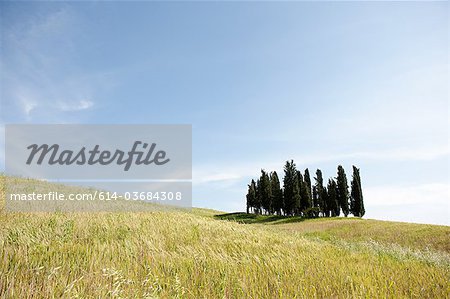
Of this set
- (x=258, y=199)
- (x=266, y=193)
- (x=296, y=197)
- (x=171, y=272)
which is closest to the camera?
(x=171, y=272)

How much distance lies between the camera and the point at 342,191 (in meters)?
61.9

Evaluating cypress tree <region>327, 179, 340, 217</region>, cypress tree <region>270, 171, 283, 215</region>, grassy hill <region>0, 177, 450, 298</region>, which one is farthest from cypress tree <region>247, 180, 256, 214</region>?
grassy hill <region>0, 177, 450, 298</region>

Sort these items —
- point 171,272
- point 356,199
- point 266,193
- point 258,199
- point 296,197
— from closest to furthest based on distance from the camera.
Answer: point 171,272 → point 356,199 → point 296,197 → point 266,193 → point 258,199

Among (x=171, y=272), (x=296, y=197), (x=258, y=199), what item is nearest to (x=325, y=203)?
(x=296, y=197)

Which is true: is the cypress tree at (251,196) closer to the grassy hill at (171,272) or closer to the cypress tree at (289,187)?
the cypress tree at (289,187)

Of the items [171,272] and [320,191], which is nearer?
[171,272]

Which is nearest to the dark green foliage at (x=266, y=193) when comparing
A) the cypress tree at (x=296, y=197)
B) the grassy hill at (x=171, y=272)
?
the cypress tree at (x=296, y=197)

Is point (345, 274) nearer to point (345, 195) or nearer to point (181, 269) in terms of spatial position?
point (181, 269)

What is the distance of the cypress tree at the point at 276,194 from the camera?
68500mm

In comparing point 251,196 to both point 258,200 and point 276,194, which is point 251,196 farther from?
point 276,194

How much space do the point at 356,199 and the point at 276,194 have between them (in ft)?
59.2

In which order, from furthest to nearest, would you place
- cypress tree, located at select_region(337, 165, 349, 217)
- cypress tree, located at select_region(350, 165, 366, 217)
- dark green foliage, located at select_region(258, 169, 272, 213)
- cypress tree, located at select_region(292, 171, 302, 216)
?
dark green foliage, located at select_region(258, 169, 272, 213) < cypress tree, located at select_region(337, 165, 349, 217) < cypress tree, located at select_region(292, 171, 302, 216) < cypress tree, located at select_region(350, 165, 366, 217)

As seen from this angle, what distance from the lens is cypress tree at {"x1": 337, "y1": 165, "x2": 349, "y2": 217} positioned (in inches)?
2402

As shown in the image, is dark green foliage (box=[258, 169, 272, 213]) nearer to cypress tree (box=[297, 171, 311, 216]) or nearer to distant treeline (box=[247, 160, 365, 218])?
distant treeline (box=[247, 160, 365, 218])
